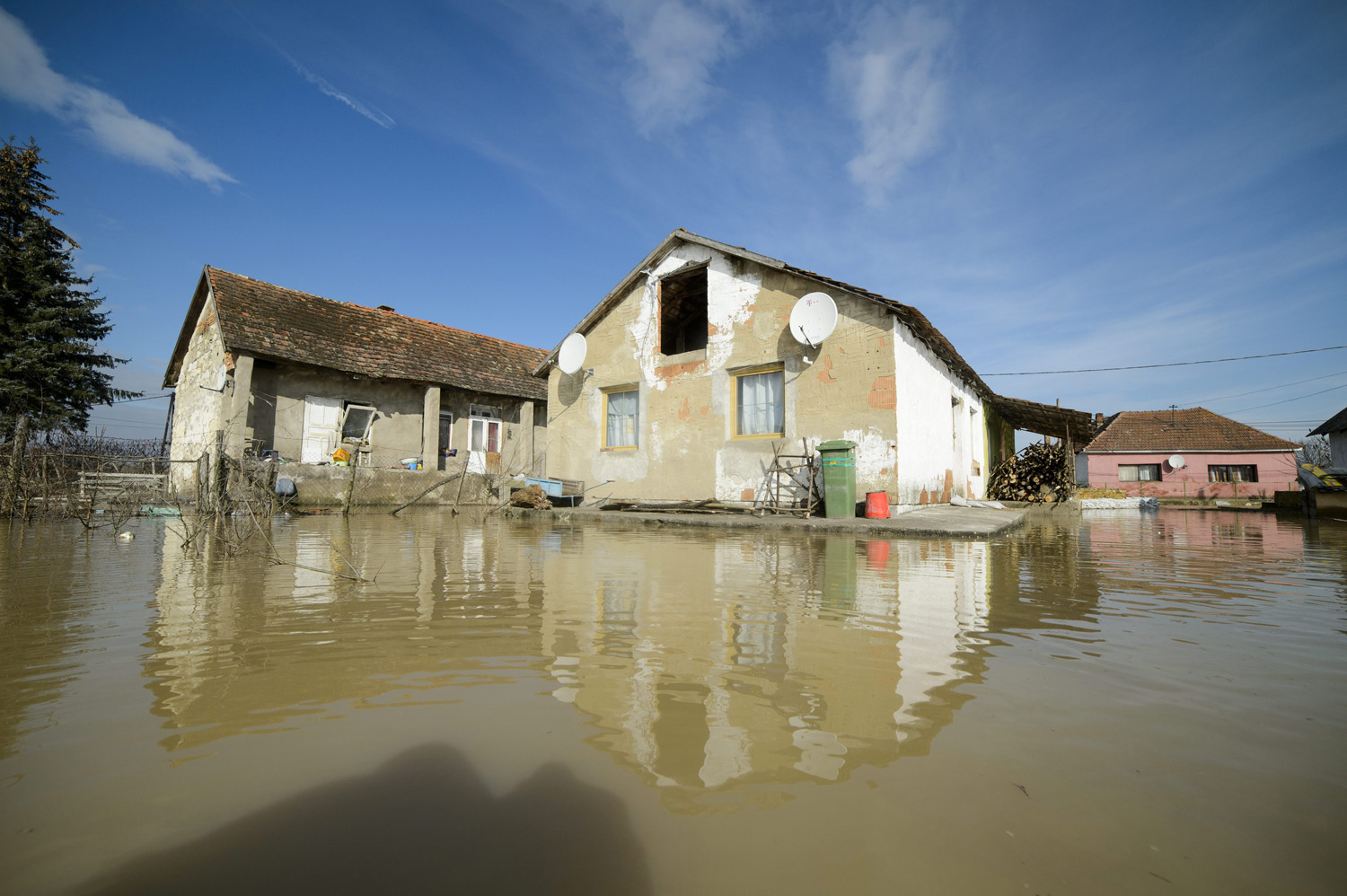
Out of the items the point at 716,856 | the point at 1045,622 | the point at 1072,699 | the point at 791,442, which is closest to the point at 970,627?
the point at 1045,622

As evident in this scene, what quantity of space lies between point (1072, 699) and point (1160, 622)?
5.12 feet

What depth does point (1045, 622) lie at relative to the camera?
2996 mm

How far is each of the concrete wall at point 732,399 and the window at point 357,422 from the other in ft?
18.5

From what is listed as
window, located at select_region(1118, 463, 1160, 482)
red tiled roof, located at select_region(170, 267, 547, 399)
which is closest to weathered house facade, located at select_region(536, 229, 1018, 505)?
red tiled roof, located at select_region(170, 267, 547, 399)

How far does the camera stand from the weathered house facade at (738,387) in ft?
32.7

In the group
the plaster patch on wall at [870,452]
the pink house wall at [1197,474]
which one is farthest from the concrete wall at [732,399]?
the pink house wall at [1197,474]

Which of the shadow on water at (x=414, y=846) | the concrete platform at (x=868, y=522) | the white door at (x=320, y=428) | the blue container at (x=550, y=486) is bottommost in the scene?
the shadow on water at (x=414, y=846)

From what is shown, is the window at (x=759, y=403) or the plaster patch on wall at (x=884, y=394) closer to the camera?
the plaster patch on wall at (x=884, y=394)

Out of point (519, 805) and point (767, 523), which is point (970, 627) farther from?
point (767, 523)

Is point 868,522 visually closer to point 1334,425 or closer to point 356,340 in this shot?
point 356,340

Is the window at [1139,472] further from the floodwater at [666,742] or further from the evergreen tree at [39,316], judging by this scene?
the evergreen tree at [39,316]

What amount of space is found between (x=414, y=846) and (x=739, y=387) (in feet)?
35.2

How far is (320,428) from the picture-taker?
15055 millimetres

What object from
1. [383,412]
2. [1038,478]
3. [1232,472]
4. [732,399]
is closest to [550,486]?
[732,399]
